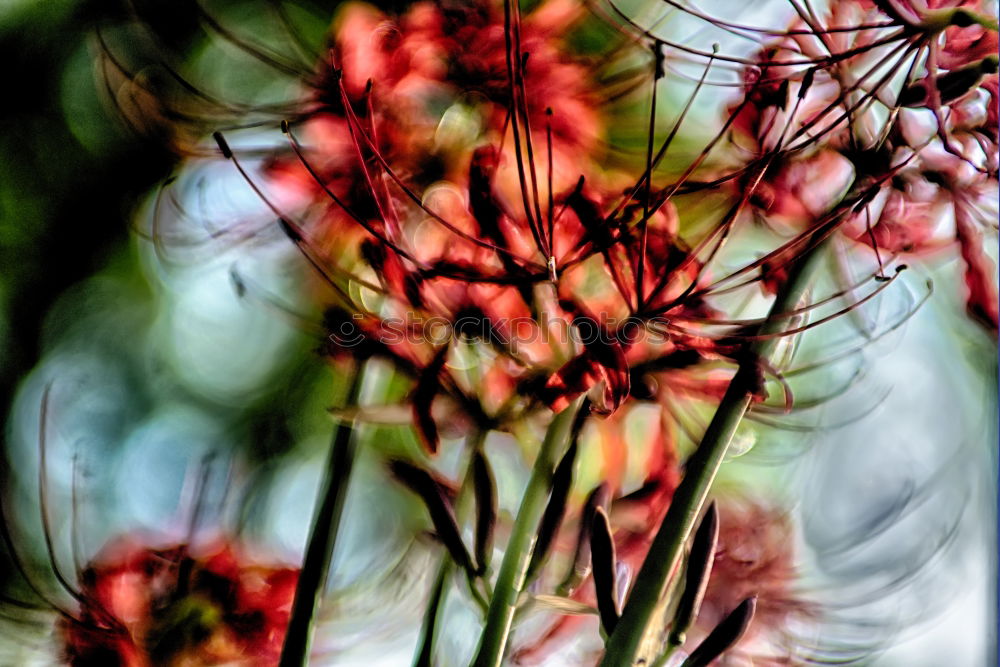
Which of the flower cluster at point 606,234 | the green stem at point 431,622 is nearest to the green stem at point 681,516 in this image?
the flower cluster at point 606,234

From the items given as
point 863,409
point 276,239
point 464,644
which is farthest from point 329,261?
point 863,409

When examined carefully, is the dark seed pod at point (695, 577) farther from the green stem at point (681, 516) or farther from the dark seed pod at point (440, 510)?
the dark seed pod at point (440, 510)

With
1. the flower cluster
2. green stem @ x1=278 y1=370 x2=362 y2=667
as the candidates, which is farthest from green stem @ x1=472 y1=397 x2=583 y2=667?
green stem @ x1=278 y1=370 x2=362 y2=667

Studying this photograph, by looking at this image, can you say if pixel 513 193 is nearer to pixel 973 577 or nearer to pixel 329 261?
pixel 329 261

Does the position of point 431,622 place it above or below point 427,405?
below

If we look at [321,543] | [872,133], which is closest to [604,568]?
[321,543]

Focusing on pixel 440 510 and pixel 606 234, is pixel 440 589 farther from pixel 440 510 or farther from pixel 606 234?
pixel 606 234
